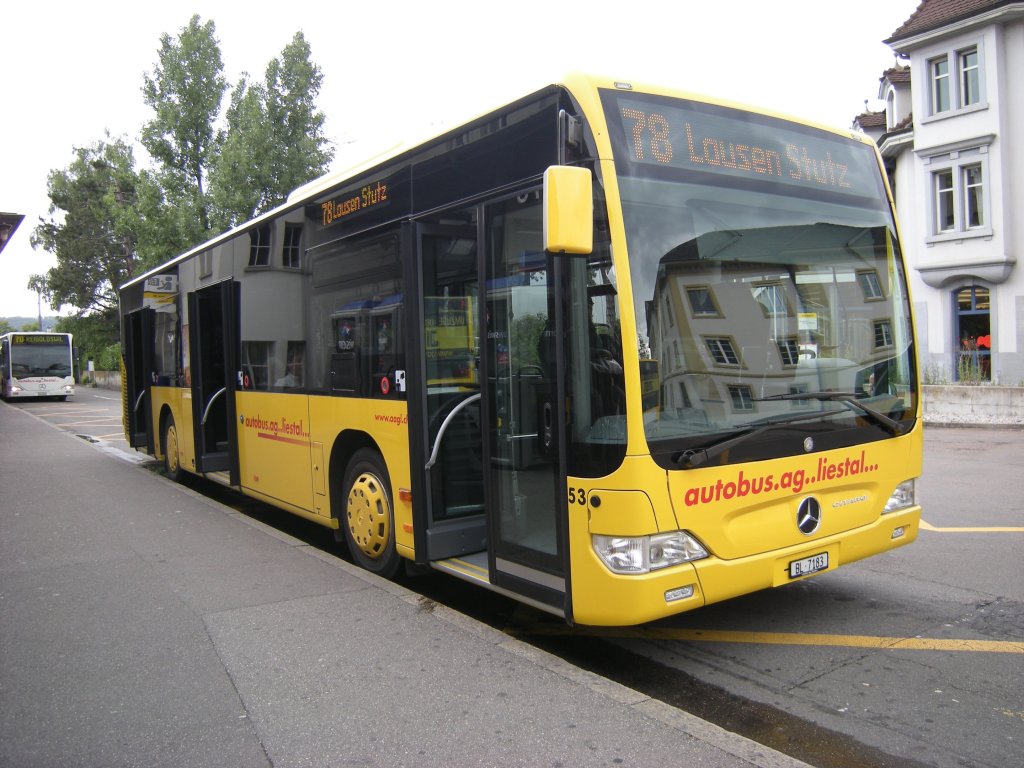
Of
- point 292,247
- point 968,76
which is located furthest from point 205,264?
point 968,76

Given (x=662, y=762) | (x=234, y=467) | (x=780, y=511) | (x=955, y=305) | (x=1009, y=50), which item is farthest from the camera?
(x=955, y=305)

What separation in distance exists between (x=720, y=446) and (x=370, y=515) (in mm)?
2992

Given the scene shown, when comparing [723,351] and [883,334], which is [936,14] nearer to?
[883,334]

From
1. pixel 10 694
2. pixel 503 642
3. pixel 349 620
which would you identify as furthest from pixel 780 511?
pixel 10 694

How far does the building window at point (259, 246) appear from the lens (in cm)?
761

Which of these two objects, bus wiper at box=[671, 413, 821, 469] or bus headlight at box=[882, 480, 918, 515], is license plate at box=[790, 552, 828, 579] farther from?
bus wiper at box=[671, 413, 821, 469]

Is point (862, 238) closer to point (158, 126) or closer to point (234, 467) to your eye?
point (234, 467)

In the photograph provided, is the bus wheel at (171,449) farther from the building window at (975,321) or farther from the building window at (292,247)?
the building window at (975,321)

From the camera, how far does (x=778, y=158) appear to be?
4.62m

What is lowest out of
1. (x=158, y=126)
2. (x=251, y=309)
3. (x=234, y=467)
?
(x=234, y=467)

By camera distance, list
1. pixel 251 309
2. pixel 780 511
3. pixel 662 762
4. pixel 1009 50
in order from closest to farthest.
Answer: pixel 662 762 < pixel 780 511 < pixel 251 309 < pixel 1009 50

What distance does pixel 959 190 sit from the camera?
2322cm

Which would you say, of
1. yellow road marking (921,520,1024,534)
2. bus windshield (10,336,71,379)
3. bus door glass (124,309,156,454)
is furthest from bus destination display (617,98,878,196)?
bus windshield (10,336,71,379)

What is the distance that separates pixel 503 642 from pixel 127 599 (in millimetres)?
2755
